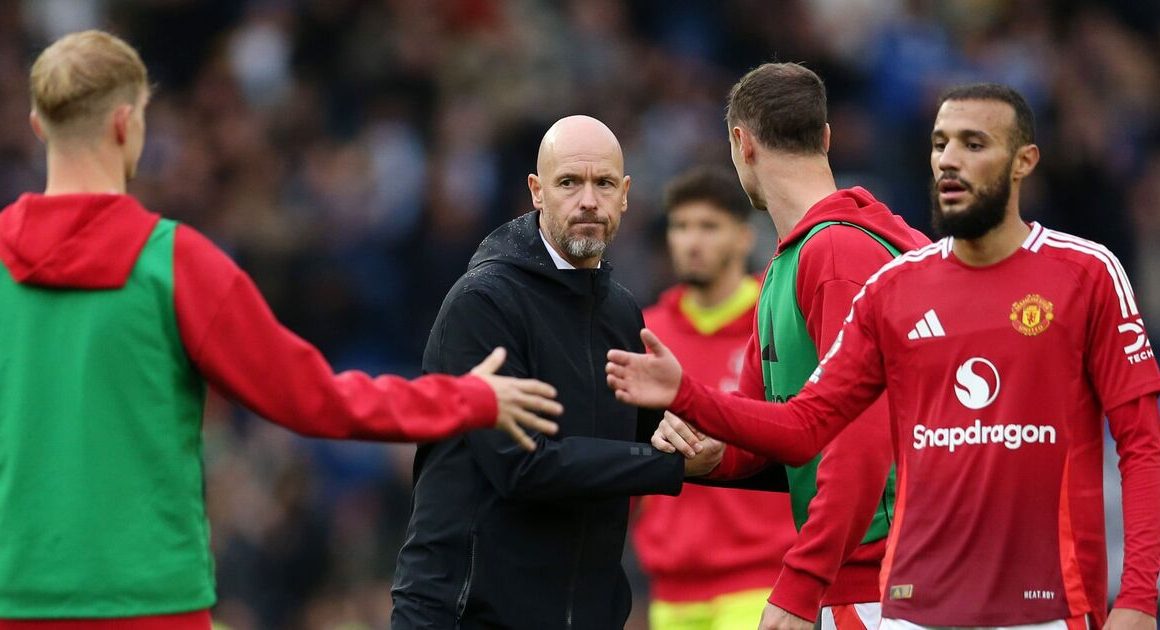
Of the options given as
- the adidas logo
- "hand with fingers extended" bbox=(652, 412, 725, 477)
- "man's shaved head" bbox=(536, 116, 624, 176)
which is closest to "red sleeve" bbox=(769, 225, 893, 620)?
"hand with fingers extended" bbox=(652, 412, 725, 477)

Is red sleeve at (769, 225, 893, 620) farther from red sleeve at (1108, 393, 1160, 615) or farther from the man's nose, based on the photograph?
red sleeve at (1108, 393, 1160, 615)

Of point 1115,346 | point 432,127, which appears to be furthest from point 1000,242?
point 432,127

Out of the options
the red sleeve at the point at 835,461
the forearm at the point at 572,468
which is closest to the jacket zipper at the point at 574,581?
the forearm at the point at 572,468

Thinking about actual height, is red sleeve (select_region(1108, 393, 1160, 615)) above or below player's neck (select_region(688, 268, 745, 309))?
below

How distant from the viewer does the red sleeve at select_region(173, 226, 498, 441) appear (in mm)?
4848

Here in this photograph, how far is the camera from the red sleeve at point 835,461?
5824 mm

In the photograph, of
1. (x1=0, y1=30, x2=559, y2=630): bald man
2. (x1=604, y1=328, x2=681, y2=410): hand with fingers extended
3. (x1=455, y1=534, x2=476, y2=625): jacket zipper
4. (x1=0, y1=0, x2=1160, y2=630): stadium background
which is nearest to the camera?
(x1=0, y1=30, x2=559, y2=630): bald man

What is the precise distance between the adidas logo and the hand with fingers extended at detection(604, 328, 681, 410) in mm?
717

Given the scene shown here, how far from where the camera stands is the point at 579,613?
6070 mm

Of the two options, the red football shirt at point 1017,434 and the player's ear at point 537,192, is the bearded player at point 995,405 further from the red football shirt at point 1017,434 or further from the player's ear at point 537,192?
the player's ear at point 537,192

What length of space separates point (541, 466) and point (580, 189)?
1.08 metres

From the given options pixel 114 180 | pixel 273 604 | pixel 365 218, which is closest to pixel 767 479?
pixel 114 180

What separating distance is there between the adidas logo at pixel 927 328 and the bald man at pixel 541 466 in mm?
965

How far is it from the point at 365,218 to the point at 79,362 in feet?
33.4
